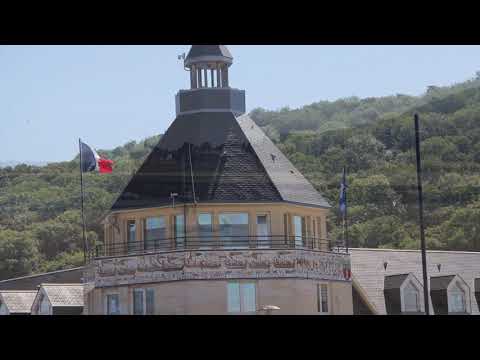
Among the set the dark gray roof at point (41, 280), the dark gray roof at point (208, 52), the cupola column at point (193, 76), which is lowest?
the dark gray roof at point (41, 280)

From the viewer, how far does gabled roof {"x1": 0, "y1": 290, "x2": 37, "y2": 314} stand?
48.1 metres

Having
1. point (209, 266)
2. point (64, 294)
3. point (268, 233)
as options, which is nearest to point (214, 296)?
point (209, 266)

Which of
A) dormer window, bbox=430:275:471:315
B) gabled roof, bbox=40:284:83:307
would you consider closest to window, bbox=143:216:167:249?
gabled roof, bbox=40:284:83:307

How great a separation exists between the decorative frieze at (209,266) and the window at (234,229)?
3.00 feet

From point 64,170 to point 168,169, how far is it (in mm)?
20564

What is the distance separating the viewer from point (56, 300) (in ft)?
156

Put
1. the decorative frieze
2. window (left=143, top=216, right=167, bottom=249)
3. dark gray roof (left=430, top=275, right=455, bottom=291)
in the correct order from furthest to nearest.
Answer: dark gray roof (left=430, top=275, right=455, bottom=291) < window (left=143, top=216, right=167, bottom=249) < the decorative frieze

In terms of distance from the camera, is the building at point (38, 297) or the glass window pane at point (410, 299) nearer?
the building at point (38, 297)

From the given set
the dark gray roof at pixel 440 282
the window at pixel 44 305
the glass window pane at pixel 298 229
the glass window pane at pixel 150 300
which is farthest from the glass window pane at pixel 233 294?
the dark gray roof at pixel 440 282

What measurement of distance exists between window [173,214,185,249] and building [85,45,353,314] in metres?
0.05

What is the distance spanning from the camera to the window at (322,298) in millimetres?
45156

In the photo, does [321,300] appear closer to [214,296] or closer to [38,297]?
[214,296]

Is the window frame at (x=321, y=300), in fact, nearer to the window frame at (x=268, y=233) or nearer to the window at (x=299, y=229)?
the window at (x=299, y=229)

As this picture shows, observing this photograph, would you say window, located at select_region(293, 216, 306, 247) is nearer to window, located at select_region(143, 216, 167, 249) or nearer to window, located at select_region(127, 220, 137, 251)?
window, located at select_region(143, 216, 167, 249)
